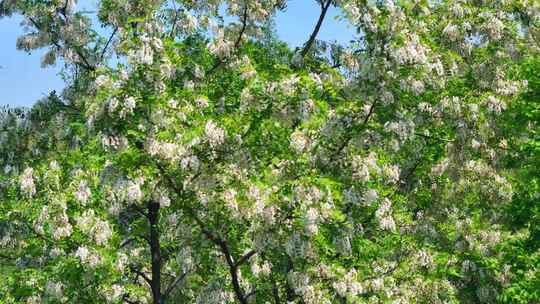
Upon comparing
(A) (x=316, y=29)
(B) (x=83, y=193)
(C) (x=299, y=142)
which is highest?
(A) (x=316, y=29)

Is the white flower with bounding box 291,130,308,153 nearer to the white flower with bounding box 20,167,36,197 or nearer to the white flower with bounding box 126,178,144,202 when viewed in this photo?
the white flower with bounding box 126,178,144,202

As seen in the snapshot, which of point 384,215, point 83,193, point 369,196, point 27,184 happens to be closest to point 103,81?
point 83,193

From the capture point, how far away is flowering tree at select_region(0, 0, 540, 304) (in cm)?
1427

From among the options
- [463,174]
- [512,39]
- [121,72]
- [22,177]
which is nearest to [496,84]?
[512,39]

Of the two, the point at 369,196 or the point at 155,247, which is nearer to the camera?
the point at 369,196

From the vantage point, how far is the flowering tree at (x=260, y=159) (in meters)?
14.3

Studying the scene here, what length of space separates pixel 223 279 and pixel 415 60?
7217 millimetres

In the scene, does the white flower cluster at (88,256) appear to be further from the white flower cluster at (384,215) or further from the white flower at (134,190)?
the white flower cluster at (384,215)

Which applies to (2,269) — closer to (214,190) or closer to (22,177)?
(22,177)

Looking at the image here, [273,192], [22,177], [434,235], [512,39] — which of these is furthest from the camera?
[434,235]

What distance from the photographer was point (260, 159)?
53.5ft

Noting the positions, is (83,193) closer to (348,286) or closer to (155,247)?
(155,247)

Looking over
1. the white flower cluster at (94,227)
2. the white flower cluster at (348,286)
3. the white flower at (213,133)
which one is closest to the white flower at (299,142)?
the white flower at (213,133)

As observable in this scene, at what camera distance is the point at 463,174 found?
2406 cm
